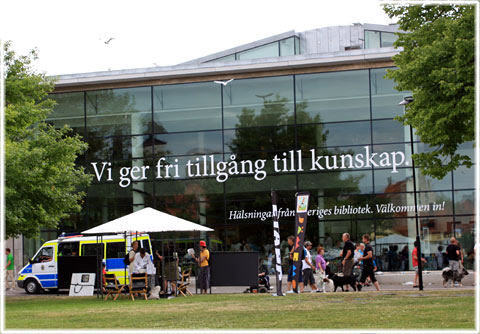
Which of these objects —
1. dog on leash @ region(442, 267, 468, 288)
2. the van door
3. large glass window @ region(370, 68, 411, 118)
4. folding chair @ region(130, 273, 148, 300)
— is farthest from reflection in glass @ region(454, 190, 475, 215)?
the van door

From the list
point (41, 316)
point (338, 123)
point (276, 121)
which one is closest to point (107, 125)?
point (276, 121)

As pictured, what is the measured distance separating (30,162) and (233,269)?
6714 mm

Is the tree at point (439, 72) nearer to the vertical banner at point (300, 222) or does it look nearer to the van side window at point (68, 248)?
the vertical banner at point (300, 222)

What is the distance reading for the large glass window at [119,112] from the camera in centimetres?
3400

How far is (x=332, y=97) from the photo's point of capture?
32.3 metres

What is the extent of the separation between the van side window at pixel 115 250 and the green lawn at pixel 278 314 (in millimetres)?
8150

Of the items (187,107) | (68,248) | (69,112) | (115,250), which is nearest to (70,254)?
(68,248)

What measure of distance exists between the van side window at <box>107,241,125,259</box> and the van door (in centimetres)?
215

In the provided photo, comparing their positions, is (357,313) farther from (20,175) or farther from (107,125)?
(107,125)

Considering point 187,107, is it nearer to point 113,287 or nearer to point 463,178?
point 463,178

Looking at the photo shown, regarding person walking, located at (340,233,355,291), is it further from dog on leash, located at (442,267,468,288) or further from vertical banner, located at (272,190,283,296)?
dog on leash, located at (442,267,468,288)

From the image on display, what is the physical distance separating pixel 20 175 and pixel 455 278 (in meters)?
13.3

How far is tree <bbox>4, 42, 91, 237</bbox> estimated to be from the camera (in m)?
20.8

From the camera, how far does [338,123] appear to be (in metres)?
32.2
